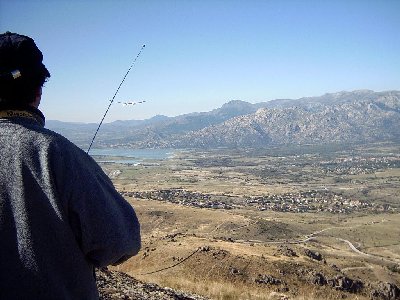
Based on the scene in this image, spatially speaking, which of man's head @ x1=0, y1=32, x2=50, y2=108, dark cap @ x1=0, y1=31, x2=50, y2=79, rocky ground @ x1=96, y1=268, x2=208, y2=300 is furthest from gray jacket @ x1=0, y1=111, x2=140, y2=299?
rocky ground @ x1=96, y1=268, x2=208, y2=300

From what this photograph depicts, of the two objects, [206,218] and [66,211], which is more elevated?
[66,211]

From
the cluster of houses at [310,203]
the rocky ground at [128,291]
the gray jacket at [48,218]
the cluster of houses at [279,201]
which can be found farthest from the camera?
the cluster of houses at [310,203]

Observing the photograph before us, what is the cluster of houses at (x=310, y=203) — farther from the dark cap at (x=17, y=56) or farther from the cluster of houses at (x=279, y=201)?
the dark cap at (x=17, y=56)

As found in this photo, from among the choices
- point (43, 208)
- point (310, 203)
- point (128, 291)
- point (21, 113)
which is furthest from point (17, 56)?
point (310, 203)

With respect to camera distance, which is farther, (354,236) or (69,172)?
(354,236)

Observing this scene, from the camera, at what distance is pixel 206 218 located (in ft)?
210

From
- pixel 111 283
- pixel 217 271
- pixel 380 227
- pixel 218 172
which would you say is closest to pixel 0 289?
pixel 111 283

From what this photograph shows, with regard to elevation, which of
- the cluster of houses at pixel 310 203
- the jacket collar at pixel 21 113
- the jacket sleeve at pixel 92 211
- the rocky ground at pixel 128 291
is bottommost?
the cluster of houses at pixel 310 203

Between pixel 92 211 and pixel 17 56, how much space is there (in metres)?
0.88

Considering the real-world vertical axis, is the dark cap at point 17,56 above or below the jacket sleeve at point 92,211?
above

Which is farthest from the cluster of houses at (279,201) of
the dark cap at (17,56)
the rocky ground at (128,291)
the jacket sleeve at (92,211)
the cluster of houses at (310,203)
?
the dark cap at (17,56)

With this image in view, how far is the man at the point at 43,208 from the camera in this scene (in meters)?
1.92

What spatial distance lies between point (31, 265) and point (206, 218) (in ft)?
206

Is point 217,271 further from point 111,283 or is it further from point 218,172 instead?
point 218,172
